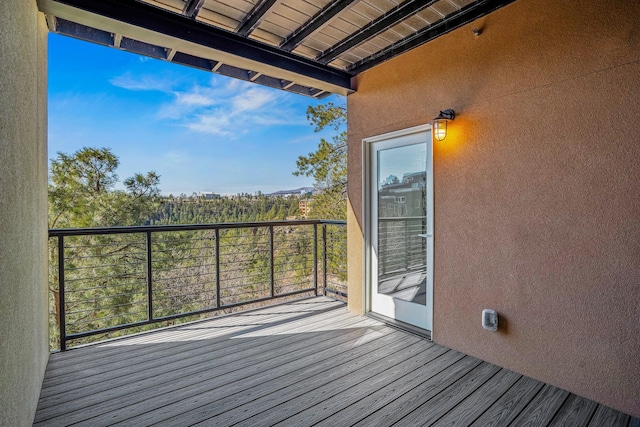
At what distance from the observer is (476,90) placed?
2.59 metres

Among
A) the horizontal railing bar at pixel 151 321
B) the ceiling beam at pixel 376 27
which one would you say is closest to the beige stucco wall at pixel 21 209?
the horizontal railing bar at pixel 151 321

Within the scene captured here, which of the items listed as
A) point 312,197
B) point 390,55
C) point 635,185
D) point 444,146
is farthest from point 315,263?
point 312,197

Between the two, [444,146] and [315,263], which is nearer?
[444,146]

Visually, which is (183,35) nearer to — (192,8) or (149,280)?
(192,8)

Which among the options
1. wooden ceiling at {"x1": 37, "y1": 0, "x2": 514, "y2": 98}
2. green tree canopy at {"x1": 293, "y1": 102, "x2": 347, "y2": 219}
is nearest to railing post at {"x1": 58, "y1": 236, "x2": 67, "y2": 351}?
wooden ceiling at {"x1": 37, "y1": 0, "x2": 514, "y2": 98}

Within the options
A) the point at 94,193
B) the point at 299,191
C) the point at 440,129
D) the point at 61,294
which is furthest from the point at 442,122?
the point at 94,193

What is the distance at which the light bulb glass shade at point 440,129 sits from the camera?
2710 mm

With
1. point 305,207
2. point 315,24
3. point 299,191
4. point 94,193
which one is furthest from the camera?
point 299,191

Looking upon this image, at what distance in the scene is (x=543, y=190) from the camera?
2236 millimetres

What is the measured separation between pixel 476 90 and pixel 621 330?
188 centimetres

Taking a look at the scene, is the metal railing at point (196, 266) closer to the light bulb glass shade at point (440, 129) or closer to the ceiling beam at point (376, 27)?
the light bulb glass shade at point (440, 129)

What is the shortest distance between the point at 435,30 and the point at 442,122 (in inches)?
31.5

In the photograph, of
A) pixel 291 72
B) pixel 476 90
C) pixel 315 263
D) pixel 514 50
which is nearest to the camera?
pixel 514 50

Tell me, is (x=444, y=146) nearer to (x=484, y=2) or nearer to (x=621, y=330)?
(x=484, y=2)
